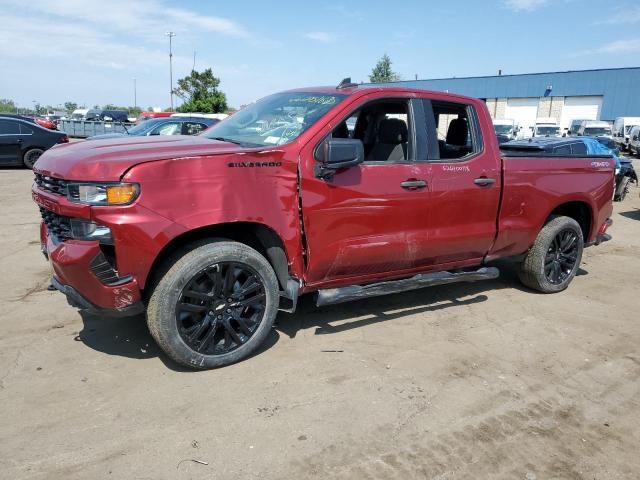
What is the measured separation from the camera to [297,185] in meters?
3.68

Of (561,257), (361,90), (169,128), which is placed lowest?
(561,257)

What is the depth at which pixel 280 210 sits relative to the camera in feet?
11.9

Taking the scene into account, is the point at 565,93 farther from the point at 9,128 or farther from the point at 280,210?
the point at 280,210

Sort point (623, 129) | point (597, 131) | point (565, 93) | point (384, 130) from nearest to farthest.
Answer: point (384, 130) → point (597, 131) → point (623, 129) → point (565, 93)

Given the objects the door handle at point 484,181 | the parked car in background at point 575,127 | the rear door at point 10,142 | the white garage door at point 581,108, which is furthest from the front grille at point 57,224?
the white garage door at point 581,108

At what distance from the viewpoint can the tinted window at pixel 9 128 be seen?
606 inches

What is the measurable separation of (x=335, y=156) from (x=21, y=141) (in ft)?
49.7

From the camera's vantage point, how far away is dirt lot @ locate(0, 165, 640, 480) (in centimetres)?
276

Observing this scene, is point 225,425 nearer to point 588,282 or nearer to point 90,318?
point 90,318

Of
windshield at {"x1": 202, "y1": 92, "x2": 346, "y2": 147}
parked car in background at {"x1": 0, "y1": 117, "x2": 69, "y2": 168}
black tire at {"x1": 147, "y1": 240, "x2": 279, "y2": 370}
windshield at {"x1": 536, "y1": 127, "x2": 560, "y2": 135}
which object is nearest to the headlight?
black tire at {"x1": 147, "y1": 240, "x2": 279, "y2": 370}

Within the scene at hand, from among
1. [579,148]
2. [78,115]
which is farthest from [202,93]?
[579,148]

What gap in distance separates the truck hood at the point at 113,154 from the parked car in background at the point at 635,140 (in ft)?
114

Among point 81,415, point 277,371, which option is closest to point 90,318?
point 81,415

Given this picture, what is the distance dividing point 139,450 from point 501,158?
3810 millimetres
